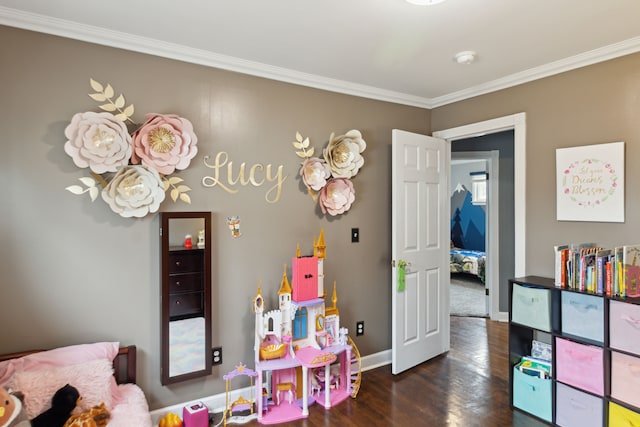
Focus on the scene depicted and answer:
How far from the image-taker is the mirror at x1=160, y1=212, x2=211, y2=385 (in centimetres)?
233

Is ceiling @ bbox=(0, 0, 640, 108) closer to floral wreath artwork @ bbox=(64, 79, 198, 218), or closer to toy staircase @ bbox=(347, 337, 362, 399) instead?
floral wreath artwork @ bbox=(64, 79, 198, 218)

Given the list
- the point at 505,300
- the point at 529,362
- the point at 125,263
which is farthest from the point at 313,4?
the point at 505,300

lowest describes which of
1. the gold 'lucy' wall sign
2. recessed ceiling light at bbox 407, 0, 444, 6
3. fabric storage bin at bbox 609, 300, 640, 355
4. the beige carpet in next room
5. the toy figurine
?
the beige carpet in next room

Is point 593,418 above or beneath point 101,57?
beneath

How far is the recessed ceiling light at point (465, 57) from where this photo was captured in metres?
2.48

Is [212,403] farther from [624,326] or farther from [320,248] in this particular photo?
[624,326]

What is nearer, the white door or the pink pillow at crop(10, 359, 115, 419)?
the pink pillow at crop(10, 359, 115, 419)

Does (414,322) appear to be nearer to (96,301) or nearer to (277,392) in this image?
(277,392)

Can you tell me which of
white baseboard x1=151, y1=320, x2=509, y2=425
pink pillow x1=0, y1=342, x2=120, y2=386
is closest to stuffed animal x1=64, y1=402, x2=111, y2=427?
pink pillow x1=0, y1=342, x2=120, y2=386

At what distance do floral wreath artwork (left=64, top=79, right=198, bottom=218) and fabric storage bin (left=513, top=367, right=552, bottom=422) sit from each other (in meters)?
2.67

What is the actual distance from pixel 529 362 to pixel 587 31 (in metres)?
2.15

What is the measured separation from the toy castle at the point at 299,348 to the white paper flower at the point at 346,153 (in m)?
0.59

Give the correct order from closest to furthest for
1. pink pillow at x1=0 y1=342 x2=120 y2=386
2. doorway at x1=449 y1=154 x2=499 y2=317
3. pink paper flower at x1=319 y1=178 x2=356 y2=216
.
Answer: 1. pink pillow at x1=0 y1=342 x2=120 y2=386
2. pink paper flower at x1=319 y1=178 x2=356 y2=216
3. doorway at x1=449 y1=154 x2=499 y2=317

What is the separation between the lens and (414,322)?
3252mm
